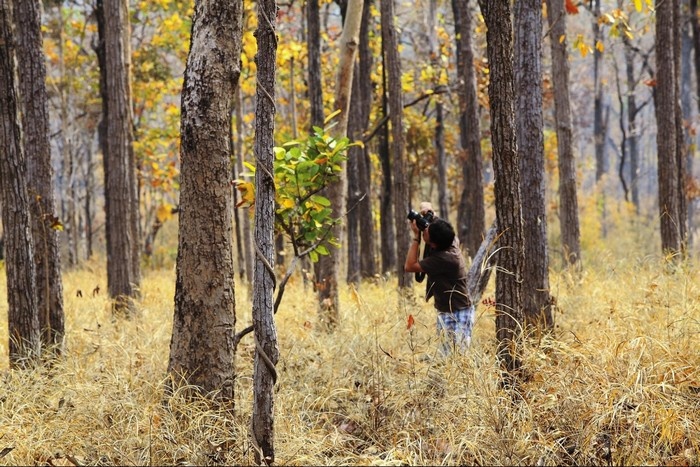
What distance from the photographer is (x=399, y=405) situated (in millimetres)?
5000

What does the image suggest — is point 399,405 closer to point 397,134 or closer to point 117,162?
point 397,134

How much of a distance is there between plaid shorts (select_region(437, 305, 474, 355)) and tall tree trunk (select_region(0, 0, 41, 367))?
3.60 meters

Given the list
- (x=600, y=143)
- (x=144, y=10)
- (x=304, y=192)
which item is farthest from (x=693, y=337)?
(x=600, y=143)

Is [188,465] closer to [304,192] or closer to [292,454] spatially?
[292,454]

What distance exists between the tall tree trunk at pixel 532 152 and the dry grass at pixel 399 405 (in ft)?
2.12

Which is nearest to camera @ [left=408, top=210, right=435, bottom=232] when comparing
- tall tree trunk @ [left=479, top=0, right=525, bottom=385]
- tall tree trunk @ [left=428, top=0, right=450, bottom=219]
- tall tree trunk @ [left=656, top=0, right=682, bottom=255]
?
tall tree trunk @ [left=479, top=0, right=525, bottom=385]

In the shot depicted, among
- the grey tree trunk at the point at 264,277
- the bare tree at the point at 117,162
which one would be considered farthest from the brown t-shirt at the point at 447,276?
the bare tree at the point at 117,162

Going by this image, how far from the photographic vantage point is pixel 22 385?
18.3 ft

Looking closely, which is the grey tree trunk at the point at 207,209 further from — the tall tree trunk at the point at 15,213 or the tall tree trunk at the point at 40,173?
the tall tree trunk at the point at 40,173

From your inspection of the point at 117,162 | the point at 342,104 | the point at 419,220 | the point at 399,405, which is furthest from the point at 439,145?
the point at 399,405

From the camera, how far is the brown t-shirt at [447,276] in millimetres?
6418

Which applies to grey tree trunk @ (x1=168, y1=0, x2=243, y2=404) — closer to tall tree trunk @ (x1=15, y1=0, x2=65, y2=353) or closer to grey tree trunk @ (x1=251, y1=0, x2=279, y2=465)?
grey tree trunk @ (x1=251, y1=0, x2=279, y2=465)

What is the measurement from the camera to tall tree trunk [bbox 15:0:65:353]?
6.65 metres

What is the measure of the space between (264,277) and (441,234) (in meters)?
2.81
